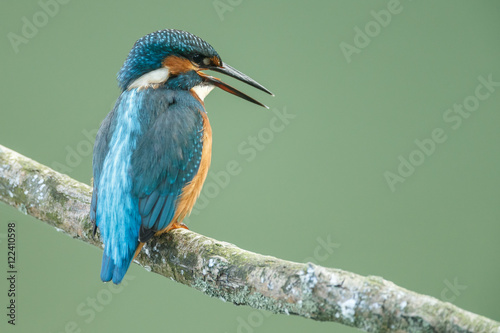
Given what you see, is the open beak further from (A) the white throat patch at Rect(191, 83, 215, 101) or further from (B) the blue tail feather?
(B) the blue tail feather

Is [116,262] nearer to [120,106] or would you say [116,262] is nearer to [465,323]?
[120,106]

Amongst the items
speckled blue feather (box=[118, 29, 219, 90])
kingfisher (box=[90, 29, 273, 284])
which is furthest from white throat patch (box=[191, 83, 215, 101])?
speckled blue feather (box=[118, 29, 219, 90])

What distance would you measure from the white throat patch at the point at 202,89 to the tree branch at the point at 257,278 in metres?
0.56

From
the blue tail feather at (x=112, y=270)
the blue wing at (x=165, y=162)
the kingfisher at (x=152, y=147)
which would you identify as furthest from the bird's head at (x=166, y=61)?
the blue tail feather at (x=112, y=270)

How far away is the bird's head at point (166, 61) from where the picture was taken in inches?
75.5

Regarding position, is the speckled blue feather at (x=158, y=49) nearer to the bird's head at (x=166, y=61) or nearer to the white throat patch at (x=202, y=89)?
the bird's head at (x=166, y=61)

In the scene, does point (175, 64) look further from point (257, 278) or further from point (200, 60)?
point (257, 278)

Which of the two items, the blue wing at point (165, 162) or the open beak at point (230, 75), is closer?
the blue wing at point (165, 162)

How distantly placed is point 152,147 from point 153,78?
1.09ft

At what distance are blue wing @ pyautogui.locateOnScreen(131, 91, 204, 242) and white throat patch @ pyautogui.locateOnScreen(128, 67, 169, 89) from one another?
0.42 feet

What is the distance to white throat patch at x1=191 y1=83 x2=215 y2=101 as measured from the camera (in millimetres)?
2012

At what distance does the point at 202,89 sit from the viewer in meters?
2.04

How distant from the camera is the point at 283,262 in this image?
1385 mm

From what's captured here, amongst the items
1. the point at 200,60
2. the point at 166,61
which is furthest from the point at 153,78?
the point at 200,60
